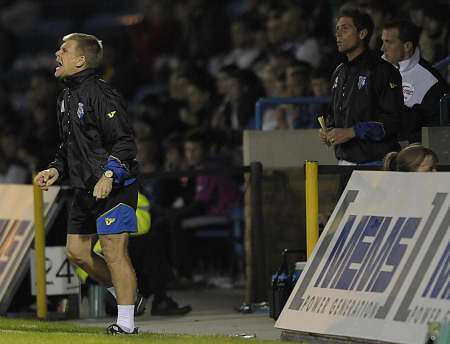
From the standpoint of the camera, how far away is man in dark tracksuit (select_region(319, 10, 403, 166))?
1048 cm

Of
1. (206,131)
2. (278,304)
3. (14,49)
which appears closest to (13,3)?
(14,49)

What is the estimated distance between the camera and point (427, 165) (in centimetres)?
946

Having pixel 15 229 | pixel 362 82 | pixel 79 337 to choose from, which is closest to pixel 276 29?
pixel 15 229

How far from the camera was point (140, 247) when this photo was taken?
40.9 feet

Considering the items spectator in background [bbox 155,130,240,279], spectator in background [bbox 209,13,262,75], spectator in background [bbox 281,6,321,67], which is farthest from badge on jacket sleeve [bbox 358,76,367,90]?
spectator in background [bbox 209,13,262,75]

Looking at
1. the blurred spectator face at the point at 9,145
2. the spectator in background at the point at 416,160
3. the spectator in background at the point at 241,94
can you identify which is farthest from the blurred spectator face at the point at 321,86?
the blurred spectator face at the point at 9,145

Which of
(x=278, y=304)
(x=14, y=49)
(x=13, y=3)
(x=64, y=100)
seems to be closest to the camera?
(x=64, y=100)

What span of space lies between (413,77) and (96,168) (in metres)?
2.76

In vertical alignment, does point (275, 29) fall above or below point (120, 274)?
above

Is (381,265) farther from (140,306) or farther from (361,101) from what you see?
(140,306)

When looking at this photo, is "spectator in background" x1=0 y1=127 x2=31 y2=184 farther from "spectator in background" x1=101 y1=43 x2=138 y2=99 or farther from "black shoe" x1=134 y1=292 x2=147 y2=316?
"black shoe" x1=134 y1=292 x2=147 y2=316

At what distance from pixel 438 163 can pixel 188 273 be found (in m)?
6.09

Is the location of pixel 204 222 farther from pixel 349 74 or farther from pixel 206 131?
pixel 349 74

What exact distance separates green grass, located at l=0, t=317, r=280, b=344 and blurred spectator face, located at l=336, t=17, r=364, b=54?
7.62 feet
